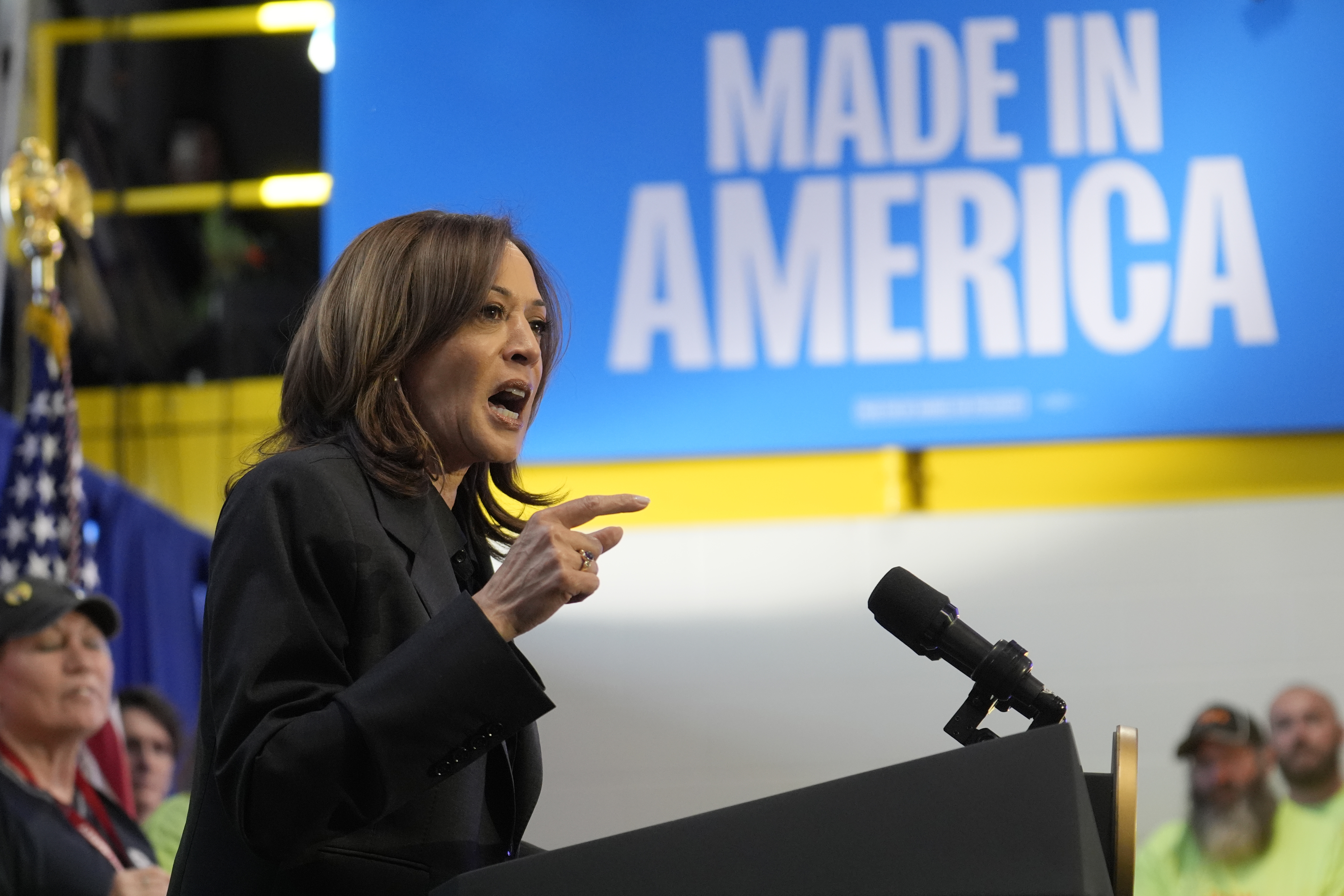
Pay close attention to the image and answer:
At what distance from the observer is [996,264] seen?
4.25 meters

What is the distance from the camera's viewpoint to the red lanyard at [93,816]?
291 cm

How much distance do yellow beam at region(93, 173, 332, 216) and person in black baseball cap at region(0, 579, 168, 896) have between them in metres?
2.76

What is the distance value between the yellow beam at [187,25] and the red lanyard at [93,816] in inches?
133

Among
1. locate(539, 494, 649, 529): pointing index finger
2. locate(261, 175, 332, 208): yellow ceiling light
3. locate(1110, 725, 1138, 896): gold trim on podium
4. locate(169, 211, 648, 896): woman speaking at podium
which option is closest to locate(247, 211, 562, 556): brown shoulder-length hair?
locate(169, 211, 648, 896): woman speaking at podium

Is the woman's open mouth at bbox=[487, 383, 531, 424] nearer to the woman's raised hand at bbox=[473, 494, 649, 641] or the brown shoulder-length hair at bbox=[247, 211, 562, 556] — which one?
the brown shoulder-length hair at bbox=[247, 211, 562, 556]

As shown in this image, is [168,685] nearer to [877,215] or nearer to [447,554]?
[877,215]

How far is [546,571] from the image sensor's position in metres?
1.01

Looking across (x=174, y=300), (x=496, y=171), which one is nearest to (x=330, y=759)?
(x=496, y=171)

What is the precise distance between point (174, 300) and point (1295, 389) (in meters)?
3.92

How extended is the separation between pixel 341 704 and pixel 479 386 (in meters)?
0.36

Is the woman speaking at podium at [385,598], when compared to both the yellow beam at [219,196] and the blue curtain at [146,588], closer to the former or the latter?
the blue curtain at [146,588]

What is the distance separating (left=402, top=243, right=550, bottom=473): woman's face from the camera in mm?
1285

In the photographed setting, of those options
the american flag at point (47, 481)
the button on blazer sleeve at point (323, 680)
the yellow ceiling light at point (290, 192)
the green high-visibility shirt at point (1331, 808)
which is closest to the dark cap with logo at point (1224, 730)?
the green high-visibility shirt at point (1331, 808)

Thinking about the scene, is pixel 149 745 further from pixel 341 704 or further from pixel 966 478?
pixel 341 704
